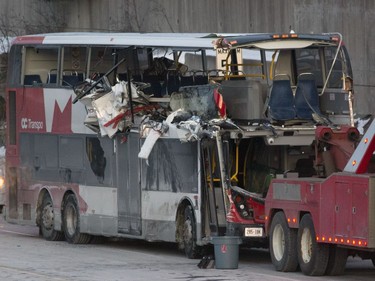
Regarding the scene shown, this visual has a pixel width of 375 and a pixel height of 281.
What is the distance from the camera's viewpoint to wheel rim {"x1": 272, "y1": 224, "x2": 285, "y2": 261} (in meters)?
20.0

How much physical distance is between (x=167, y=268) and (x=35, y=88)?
826 centimetres

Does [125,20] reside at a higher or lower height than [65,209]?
higher

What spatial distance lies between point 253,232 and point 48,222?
7.57 metres

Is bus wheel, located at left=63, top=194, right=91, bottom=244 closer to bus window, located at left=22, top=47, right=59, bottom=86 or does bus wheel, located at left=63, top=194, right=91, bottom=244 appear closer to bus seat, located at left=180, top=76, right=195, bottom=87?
bus window, located at left=22, top=47, right=59, bottom=86

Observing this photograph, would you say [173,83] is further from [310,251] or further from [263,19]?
[263,19]

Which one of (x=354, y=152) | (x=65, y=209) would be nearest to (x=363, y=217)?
(x=354, y=152)

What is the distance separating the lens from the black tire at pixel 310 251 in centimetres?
1892

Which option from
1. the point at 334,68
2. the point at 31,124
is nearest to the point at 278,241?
the point at 334,68

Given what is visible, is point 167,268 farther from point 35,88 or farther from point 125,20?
point 125,20

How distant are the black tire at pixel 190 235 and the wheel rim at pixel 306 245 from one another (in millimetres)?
3004

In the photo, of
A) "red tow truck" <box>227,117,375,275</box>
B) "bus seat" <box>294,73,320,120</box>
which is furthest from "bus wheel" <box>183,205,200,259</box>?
"bus seat" <box>294,73,320,120</box>

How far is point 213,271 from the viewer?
1995 centimetres

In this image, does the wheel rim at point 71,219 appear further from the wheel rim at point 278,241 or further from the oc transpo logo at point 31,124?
the wheel rim at point 278,241

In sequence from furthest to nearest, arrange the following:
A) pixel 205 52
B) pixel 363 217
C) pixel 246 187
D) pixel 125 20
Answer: pixel 125 20 < pixel 205 52 < pixel 246 187 < pixel 363 217
